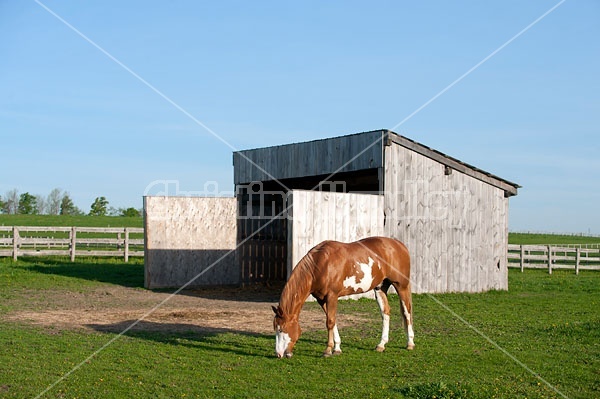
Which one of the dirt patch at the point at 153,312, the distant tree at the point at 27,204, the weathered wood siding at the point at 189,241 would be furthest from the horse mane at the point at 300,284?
the distant tree at the point at 27,204

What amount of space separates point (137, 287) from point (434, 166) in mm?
9208

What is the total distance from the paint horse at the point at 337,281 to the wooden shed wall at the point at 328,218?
5259 millimetres

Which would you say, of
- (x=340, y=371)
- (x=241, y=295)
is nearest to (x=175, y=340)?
(x=340, y=371)

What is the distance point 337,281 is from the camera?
10.1m

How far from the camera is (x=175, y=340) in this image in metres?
10.8

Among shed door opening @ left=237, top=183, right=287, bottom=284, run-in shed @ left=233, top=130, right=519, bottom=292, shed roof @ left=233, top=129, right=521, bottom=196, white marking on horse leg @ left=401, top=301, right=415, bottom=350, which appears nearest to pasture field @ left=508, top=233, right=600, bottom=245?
run-in shed @ left=233, top=130, right=519, bottom=292

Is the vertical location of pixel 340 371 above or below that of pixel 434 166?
below

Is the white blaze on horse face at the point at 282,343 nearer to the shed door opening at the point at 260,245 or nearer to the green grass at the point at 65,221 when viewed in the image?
the shed door opening at the point at 260,245

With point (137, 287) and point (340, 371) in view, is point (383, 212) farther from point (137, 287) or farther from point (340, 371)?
point (340, 371)

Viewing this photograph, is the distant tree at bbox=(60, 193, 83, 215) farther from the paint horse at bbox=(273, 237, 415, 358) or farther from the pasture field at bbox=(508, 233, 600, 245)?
the paint horse at bbox=(273, 237, 415, 358)

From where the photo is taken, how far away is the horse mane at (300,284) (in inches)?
374

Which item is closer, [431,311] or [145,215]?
[431,311]

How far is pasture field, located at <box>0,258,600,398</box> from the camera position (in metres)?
7.68

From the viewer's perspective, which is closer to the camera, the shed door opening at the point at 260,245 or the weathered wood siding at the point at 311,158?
the weathered wood siding at the point at 311,158
